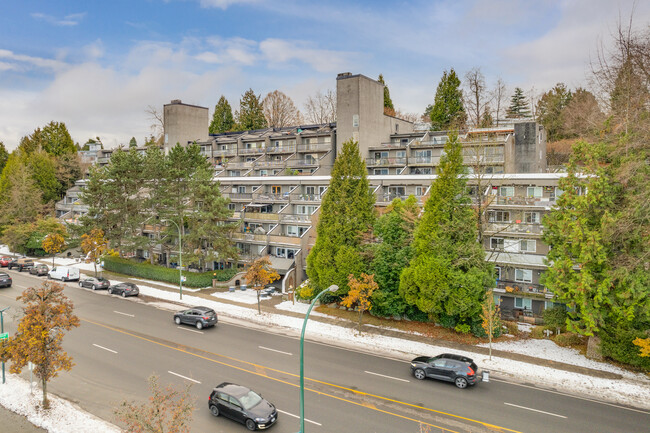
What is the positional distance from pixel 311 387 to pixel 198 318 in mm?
12938

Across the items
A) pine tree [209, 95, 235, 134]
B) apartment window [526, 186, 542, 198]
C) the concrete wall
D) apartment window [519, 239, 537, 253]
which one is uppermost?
pine tree [209, 95, 235, 134]

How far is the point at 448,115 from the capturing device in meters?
68.0

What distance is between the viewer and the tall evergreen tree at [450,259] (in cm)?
2675

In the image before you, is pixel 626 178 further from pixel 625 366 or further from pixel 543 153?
pixel 543 153

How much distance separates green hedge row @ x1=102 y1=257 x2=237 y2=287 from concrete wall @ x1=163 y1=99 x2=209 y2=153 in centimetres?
2797

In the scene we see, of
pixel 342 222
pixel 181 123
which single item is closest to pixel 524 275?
pixel 342 222

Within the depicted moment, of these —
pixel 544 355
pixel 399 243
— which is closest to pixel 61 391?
pixel 399 243

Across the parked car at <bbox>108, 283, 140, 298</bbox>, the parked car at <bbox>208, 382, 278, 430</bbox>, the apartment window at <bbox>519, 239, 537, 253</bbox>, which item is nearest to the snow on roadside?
the parked car at <bbox>208, 382, 278, 430</bbox>

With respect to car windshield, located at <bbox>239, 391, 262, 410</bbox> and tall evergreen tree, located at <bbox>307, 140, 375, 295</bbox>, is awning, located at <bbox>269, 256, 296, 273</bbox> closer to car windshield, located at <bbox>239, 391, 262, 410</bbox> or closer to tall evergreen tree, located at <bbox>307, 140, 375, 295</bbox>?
tall evergreen tree, located at <bbox>307, 140, 375, 295</bbox>

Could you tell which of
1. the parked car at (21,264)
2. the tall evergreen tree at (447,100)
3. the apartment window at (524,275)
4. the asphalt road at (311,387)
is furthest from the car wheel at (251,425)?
the tall evergreen tree at (447,100)

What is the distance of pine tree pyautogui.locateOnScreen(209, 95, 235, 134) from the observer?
95.0m

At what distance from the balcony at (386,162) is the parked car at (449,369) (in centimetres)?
3269

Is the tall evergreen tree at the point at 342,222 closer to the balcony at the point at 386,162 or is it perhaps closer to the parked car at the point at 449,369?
the parked car at the point at 449,369

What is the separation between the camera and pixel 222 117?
95562 mm
